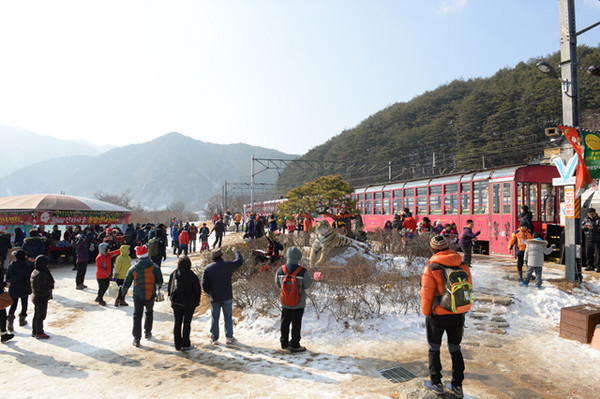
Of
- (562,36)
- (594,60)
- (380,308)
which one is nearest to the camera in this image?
(380,308)

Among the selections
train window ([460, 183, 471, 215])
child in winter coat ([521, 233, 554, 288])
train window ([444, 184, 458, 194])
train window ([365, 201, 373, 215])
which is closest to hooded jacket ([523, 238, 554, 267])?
child in winter coat ([521, 233, 554, 288])

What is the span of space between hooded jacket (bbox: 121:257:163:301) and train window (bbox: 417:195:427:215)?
11961 mm

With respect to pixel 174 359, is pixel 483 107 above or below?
above

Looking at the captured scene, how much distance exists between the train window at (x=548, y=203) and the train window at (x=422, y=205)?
422 centimetres

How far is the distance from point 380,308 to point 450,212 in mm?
8796

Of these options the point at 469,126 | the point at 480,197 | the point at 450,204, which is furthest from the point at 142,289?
the point at 469,126

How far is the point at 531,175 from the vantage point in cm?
1178

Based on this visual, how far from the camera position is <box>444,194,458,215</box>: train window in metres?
13.9

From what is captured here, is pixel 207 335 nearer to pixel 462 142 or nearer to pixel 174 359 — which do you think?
pixel 174 359

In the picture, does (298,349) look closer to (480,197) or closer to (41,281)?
(41,281)

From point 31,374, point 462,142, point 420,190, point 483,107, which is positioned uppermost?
point 483,107

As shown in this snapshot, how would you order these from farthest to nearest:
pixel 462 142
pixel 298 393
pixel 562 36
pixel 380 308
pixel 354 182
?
pixel 354 182 → pixel 462 142 → pixel 562 36 → pixel 380 308 → pixel 298 393

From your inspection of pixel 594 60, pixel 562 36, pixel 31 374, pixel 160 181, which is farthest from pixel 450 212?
pixel 160 181

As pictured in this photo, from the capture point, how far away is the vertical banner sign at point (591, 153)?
7863 millimetres
